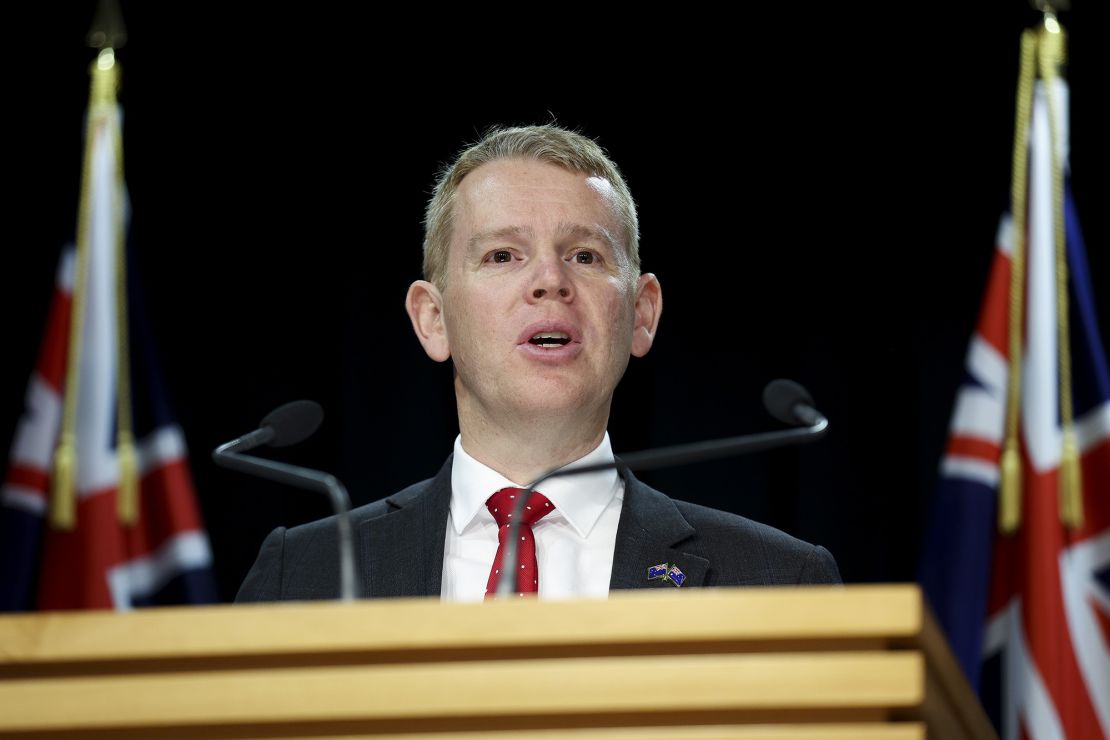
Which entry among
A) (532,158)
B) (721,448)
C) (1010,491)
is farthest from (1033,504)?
(721,448)

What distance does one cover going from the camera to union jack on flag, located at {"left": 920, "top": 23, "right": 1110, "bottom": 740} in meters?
2.89

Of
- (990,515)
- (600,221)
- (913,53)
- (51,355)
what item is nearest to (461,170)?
(600,221)

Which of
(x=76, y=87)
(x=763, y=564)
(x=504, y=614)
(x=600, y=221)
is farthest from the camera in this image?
(x=76, y=87)

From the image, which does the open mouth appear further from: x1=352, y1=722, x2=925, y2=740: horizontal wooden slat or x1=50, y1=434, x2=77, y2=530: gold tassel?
x1=352, y1=722, x2=925, y2=740: horizontal wooden slat

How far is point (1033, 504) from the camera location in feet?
9.76

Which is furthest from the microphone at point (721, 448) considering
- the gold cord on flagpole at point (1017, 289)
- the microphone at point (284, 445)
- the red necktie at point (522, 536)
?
the gold cord on flagpole at point (1017, 289)

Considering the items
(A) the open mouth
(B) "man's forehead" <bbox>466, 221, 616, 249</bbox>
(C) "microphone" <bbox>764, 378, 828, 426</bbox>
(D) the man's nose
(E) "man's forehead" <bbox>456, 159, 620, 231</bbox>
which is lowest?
(C) "microphone" <bbox>764, 378, 828, 426</bbox>

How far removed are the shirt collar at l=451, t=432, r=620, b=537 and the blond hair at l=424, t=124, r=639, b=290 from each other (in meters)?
0.38

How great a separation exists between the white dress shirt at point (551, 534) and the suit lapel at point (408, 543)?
3 centimetres

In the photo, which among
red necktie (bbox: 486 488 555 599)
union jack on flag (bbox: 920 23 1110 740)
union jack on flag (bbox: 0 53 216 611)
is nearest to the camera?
red necktie (bbox: 486 488 555 599)

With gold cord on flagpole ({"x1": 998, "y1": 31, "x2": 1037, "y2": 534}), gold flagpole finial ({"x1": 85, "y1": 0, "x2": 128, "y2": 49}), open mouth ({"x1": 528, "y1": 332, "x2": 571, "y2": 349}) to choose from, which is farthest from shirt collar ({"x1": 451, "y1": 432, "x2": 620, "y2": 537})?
gold flagpole finial ({"x1": 85, "y1": 0, "x2": 128, "y2": 49})

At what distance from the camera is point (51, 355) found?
3125 millimetres

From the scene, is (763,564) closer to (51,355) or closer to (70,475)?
(70,475)

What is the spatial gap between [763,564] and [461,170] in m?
0.93
